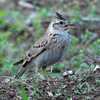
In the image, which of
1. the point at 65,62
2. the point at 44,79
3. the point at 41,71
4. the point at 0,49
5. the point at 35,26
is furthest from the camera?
the point at 35,26

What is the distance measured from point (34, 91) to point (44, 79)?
626 mm

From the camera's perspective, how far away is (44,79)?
28.2 feet

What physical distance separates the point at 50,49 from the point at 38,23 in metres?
3.82

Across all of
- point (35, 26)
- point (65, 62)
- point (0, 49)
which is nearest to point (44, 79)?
point (65, 62)

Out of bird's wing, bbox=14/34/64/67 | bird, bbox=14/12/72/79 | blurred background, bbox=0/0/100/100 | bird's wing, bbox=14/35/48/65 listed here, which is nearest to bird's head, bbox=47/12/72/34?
bird, bbox=14/12/72/79

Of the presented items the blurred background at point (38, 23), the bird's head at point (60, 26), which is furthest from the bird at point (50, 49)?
the blurred background at point (38, 23)

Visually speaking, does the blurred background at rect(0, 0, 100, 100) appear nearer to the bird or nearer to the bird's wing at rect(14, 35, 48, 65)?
the bird

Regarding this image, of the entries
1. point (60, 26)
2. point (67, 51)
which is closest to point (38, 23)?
point (67, 51)

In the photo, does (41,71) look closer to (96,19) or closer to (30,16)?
(96,19)

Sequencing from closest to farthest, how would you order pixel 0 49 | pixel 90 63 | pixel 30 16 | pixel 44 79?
pixel 44 79
pixel 90 63
pixel 0 49
pixel 30 16

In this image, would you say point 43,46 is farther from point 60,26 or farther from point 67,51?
point 67,51

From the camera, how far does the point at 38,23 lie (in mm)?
13500

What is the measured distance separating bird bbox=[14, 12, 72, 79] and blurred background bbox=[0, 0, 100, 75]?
58.1 inches

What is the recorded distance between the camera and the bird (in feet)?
31.8
